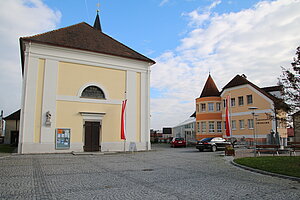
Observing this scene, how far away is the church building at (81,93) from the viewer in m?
19.8

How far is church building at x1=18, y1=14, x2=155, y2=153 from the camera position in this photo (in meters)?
19.8

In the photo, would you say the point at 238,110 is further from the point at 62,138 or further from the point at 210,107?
the point at 62,138

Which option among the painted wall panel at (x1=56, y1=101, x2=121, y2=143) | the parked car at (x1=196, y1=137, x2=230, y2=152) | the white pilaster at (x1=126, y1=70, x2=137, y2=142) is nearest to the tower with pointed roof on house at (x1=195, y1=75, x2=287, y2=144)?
the parked car at (x1=196, y1=137, x2=230, y2=152)

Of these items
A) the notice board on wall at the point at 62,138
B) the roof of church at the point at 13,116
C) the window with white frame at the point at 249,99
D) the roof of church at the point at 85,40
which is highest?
the roof of church at the point at 85,40

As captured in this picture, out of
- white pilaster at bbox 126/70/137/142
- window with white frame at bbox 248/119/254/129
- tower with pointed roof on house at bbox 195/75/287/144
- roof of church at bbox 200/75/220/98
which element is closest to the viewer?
white pilaster at bbox 126/70/137/142

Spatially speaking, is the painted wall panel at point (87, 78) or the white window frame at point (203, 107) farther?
the white window frame at point (203, 107)

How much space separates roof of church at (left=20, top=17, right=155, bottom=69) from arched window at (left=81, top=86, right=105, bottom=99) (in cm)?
345

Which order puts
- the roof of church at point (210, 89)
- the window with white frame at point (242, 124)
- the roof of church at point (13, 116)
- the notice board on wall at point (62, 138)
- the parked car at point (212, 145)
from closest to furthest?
1. the notice board on wall at point (62, 138)
2. the parked car at point (212, 145)
3. the window with white frame at point (242, 124)
4. the roof of church at point (210, 89)
5. the roof of church at point (13, 116)

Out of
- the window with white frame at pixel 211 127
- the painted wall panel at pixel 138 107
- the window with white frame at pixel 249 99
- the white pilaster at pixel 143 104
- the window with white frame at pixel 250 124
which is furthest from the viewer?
the window with white frame at pixel 211 127

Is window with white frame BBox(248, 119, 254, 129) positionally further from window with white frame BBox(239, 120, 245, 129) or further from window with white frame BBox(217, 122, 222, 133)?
window with white frame BBox(217, 122, 222, 133)

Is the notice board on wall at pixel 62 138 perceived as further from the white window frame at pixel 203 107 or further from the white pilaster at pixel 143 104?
the white window frame at pixel 203 107

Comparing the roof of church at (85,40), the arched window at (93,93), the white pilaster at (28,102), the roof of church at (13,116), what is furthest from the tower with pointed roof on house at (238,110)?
the roof of church at (13,116)

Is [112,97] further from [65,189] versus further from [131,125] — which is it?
[65,189]

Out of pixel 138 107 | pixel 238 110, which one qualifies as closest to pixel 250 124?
pixel 238 110
